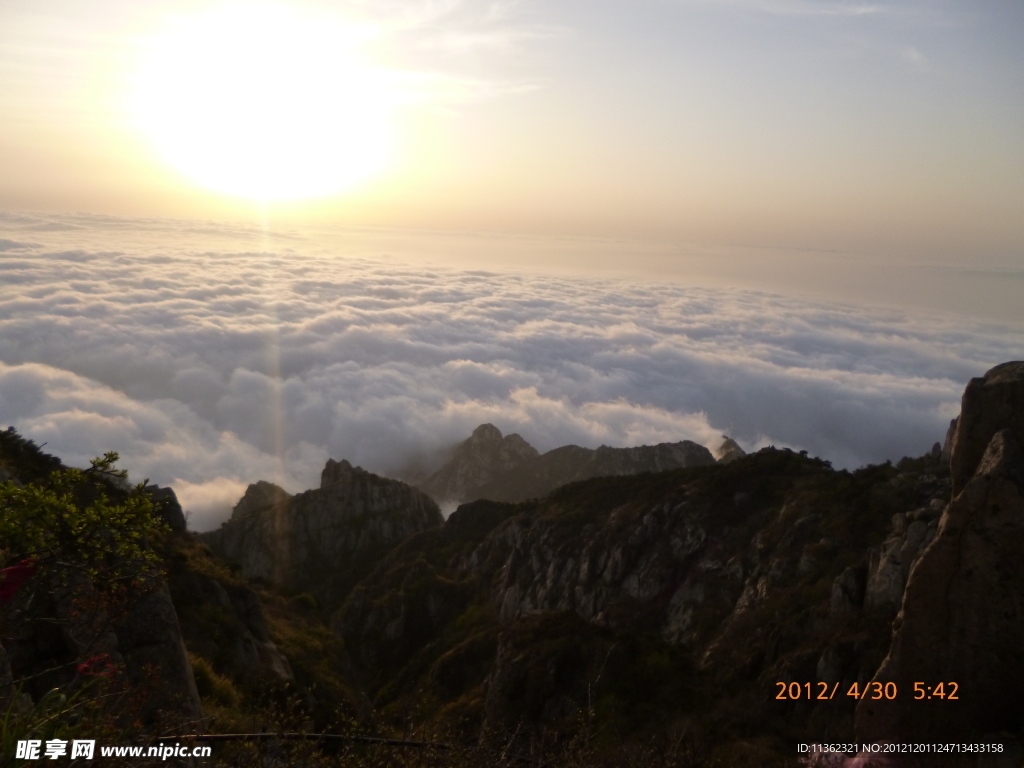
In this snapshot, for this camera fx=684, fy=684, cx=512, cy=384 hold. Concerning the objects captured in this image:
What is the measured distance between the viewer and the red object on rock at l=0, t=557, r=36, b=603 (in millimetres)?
9852

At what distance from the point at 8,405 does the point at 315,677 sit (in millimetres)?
A: 159465

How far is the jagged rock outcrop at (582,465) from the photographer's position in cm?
8762

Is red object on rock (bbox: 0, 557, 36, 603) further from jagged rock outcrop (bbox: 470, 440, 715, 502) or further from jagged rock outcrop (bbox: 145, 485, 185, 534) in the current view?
jagged rock outcrop (bbox: 470, 440, 715, 502)

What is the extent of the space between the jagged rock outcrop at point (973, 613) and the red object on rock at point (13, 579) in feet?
53.6

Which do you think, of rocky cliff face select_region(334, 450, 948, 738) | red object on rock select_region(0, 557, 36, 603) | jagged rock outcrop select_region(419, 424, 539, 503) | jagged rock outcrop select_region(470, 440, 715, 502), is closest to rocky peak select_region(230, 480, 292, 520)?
rocky cliff face select_region(334, 450, 948, 738)

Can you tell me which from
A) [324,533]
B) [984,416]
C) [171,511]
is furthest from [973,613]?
[324,533]

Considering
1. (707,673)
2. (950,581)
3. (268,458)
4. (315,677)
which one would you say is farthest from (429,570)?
(268,458)

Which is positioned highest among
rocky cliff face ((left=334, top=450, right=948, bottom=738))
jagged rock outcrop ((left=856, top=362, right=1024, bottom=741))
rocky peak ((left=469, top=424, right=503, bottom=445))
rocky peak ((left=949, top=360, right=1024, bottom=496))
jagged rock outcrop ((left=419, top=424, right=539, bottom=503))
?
rocky peak ((left=949, top=360, right=1024, bottom=496))

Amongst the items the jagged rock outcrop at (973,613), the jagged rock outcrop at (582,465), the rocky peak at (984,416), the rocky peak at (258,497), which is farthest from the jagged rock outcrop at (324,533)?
the rocky peak at (984,416)

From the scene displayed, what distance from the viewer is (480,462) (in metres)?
136

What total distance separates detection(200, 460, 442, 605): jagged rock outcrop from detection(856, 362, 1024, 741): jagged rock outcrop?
5642cm

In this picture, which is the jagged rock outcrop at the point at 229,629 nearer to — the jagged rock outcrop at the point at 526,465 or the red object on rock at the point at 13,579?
the red object on rock at the point at 13,579

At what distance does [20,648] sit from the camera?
14.5 meters

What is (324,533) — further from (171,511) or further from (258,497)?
(171,511)
